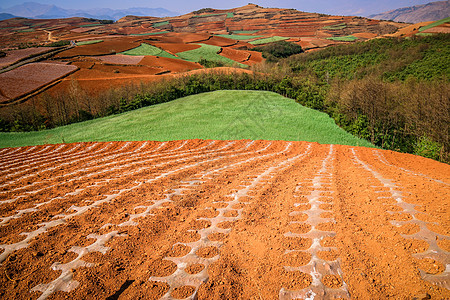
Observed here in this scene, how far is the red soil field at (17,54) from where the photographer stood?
64144 mm

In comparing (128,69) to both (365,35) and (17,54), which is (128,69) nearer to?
(17,54)

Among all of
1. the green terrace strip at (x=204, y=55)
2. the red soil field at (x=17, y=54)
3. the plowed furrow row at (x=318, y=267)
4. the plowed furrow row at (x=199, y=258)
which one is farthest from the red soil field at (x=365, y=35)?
the plowed furrow row at (x=199, y=258)

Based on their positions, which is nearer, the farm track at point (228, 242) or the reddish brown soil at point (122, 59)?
the farm track at point (228, 242)

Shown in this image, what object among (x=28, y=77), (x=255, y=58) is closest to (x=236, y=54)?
(x=255, y=58)

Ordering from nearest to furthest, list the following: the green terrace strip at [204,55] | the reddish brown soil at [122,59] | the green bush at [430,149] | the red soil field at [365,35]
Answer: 1. the green bush at [430,149]
2. the reddish brown soil at [122,59]
3. the green terrace strip at [204,55]
4. the red soil field at [365,35]

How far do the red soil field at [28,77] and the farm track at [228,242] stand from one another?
2247 inches

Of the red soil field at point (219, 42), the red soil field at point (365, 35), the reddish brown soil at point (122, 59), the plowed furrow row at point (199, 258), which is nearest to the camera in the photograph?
the plowed furrow row at point (199, 258)

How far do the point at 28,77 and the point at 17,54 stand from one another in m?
27.8

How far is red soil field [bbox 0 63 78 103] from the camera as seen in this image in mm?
48938

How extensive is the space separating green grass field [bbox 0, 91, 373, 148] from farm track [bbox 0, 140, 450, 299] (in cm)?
1935

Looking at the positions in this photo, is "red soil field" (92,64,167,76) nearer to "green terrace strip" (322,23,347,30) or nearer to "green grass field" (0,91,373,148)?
"green grass field" (0,91,373,148)

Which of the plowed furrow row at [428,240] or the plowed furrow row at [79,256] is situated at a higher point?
the plowed furrow row at [428,240]

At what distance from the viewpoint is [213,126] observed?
30094 mm

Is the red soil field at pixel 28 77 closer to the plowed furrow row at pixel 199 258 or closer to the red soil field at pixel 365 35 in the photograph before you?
the plowed furrow row at pixel 199 258
